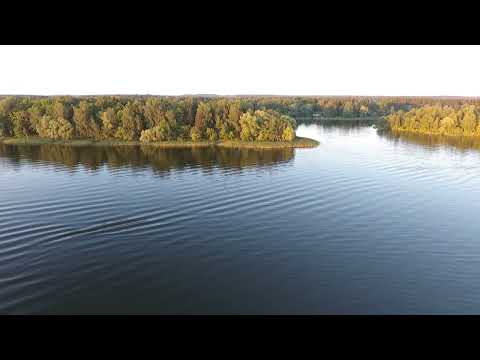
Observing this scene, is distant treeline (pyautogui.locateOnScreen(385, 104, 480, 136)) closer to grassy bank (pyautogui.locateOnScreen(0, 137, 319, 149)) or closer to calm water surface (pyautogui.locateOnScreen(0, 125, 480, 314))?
grassy bank (pyautogui.locateOnScreen(0, 137, 319, 149))

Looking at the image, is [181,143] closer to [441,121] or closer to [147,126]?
[147,126]

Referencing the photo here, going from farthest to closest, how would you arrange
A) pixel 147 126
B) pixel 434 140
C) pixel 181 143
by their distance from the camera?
1. pixel 434 140
2. pixel 147 126
3. pixel 181 143

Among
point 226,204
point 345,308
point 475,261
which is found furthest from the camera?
point 226,204

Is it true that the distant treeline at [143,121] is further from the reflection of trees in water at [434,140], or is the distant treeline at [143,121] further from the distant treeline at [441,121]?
the distant treeline at [441,121]

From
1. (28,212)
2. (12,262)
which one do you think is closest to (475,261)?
(12,262)

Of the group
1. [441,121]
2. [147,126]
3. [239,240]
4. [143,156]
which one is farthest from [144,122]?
[441,121]
